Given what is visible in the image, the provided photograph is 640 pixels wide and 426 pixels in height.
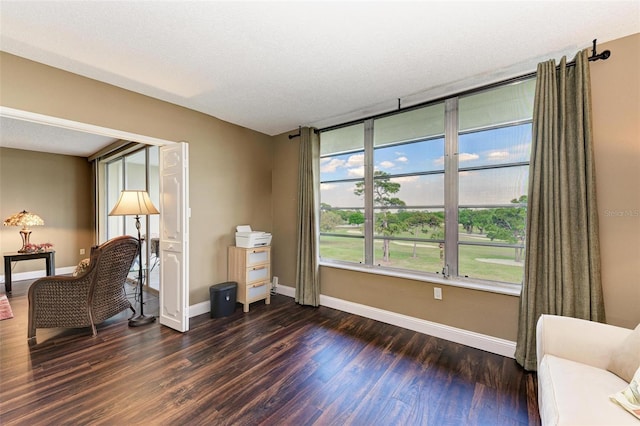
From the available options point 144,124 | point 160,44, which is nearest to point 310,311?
point 144,124

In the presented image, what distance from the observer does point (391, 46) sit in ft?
6.70

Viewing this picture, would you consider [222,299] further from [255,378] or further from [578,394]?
[578,394]

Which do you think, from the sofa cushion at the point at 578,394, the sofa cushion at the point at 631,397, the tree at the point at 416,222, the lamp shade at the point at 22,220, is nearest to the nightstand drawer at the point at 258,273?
the tree at the point at 416,222

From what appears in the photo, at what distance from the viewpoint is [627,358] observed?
141cm

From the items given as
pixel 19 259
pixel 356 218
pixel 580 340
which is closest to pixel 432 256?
pixel 356 218

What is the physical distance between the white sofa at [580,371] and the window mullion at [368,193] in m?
1.90

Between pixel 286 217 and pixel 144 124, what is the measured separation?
7.19 ft

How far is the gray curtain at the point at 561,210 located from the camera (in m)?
1.98

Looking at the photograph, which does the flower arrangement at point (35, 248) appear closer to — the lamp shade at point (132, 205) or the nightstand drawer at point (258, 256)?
the lamp shade at point (132, 205)

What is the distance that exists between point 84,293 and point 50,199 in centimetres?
424

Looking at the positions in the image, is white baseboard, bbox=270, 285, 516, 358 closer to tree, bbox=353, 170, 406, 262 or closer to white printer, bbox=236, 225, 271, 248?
tree, bbox=353, 170, 406, 262

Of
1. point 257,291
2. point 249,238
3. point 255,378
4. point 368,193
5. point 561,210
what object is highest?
point 368,193

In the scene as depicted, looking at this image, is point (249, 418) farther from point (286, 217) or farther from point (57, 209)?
point (57, 209)

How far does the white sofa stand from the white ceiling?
6.71 feet
